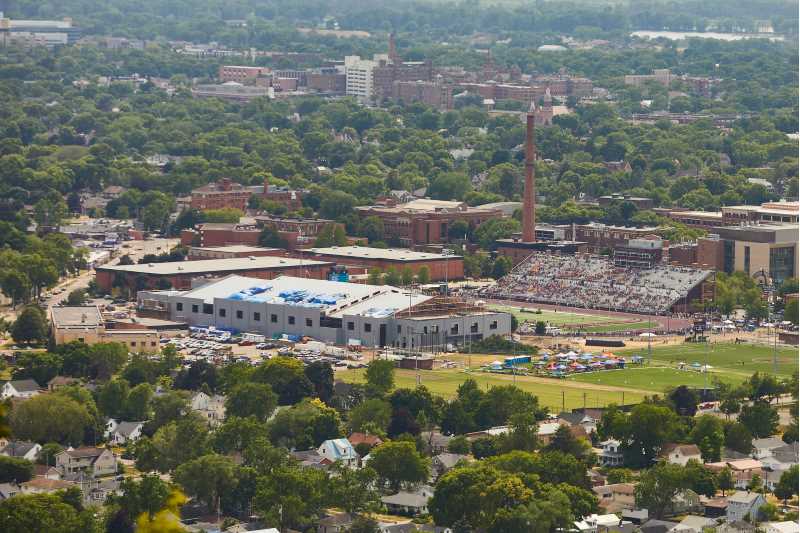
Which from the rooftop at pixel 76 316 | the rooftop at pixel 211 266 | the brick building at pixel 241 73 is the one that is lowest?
the rooftop at pixel 76 316

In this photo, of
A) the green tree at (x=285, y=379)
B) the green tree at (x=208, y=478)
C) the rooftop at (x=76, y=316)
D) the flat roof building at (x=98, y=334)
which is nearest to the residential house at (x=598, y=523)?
the green tree at (x=208, y=478)

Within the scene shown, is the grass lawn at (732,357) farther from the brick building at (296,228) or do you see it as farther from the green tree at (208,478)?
the brick building at (296,228)

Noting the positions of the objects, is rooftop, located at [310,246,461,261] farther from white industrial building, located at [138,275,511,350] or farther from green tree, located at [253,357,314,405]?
green tree, located at [253,357,314,405]

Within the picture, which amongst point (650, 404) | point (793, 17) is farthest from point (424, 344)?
point (793, 17)

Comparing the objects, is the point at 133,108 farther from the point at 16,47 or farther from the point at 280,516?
the point at 280,516

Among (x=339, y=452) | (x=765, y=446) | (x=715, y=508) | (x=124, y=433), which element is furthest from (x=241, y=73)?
(x=715, y=508)
